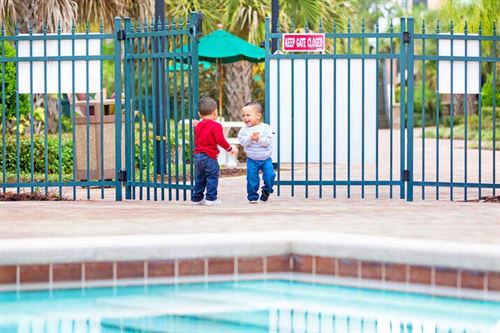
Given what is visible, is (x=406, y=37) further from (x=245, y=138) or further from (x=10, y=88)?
(x=10, y=88)

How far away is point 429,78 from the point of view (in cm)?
5828

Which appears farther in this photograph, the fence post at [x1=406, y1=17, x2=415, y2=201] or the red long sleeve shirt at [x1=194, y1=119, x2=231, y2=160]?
the fence post at [x1=406, y1=17, x2=415, y2=201]

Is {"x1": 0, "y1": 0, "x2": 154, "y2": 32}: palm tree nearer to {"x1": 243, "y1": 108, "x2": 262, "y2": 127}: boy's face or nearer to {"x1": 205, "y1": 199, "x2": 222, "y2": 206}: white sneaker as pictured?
{"x1": 243, "y1": 108, "x2": 262, "y2": 127}: boy's face

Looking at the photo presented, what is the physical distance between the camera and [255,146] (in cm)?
1288

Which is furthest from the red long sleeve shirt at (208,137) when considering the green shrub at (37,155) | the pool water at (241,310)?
the green shrub at (37,155)

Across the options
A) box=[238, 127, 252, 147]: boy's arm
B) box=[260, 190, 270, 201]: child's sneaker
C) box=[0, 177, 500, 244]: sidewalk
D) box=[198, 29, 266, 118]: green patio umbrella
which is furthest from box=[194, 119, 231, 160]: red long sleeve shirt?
box=[198, 29, 266, 118]: green patio umbrella

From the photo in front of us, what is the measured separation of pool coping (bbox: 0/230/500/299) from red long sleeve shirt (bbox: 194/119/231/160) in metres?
3.59

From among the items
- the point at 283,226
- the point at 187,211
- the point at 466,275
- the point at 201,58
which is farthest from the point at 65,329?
the point at 201,58

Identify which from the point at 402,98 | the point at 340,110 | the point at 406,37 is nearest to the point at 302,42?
the point at 340,110

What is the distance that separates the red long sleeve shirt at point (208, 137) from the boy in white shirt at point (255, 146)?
253mm

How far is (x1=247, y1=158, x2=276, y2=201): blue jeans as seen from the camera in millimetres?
12977

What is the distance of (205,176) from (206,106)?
2.32 ft

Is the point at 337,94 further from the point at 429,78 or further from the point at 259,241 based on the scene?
the point at 429,78

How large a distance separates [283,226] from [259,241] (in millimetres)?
1514
